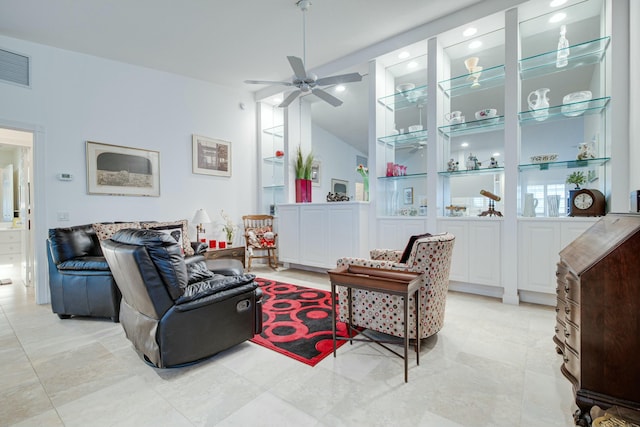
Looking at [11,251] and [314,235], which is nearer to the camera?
[314,235]


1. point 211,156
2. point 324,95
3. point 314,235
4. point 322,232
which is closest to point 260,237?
point 314,235

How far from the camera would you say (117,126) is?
164 inches

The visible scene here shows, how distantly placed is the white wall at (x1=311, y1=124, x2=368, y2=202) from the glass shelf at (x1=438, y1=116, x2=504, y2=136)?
3.69 m

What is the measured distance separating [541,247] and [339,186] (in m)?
5.28

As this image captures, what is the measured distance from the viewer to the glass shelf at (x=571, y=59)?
304cm

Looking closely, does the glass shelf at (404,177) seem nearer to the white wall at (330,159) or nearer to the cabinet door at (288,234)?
the cabinet door at (288,234)

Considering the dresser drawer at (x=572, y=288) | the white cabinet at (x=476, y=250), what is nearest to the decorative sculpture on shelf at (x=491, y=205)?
the white cabinet at (x=476, y=250)

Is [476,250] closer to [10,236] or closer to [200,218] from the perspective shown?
[200,218]

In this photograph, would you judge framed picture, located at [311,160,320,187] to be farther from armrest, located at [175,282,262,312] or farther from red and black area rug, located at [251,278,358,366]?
armrest, located at [175,282,262,312]

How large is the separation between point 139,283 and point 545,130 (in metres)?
4.42

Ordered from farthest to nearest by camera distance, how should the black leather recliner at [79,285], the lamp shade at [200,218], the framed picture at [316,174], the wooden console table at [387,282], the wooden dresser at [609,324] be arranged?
1. the framed picture at [316,174]
2. the lamp shade at [200,218]
3. the black leather recliner at [79,285]
4. the wooden console table at [387,282]
5. the wooden dresser at [609,324]

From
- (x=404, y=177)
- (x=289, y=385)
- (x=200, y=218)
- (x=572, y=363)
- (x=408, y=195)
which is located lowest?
(x=289, y=385)

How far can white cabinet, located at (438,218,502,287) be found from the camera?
3.39 m

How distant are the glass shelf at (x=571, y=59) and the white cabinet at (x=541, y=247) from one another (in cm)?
179
